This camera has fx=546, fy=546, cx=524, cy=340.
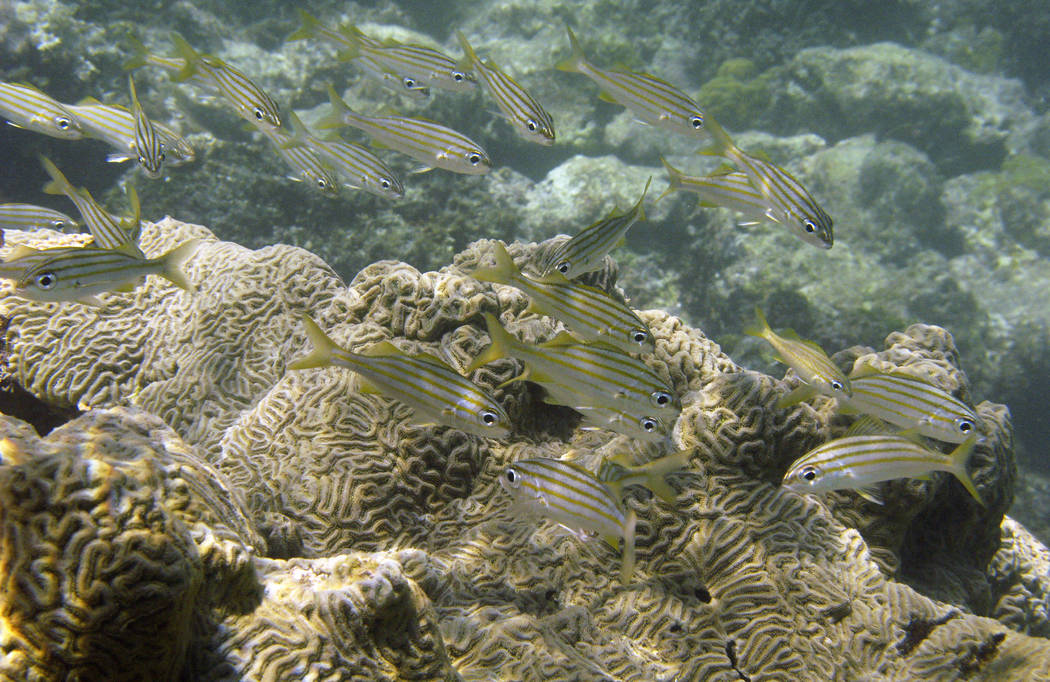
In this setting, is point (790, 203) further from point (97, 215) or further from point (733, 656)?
point (97, 215)

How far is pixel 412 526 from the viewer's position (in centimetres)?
353

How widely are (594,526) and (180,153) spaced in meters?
4.98

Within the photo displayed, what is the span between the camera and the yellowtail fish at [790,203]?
141 inches

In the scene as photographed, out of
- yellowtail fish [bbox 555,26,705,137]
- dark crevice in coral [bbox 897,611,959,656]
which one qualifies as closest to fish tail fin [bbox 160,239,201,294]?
yellowtail fish [bbox 555,26,705,137]

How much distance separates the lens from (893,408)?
3182 mm

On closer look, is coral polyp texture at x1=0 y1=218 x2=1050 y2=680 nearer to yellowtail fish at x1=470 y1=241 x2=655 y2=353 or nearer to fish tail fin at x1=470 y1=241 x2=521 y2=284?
yellowtail fish at x1=470 y1=241 x2=655 y2=353

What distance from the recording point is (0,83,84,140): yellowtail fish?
421 cm

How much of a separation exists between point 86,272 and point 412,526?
236cm

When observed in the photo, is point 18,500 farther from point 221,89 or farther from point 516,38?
point 516,38

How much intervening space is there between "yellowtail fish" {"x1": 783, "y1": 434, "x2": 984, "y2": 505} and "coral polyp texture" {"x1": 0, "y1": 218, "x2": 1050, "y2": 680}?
721 millimetres

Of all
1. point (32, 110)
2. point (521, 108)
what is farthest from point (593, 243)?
point (32, 110)

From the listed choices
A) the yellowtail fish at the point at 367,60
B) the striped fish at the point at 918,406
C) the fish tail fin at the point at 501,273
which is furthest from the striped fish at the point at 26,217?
the striped fish at the point at 918,406

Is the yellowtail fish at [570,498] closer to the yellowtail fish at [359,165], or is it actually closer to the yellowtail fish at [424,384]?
the yellowtail fish at [424,384]

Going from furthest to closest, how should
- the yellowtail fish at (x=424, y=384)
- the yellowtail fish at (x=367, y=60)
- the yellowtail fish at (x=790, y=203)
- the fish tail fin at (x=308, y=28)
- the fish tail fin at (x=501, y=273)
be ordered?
the fish tail fin at (x=308, y=28) → the yellowtail fish at (x=367, y=60) → the yellowtail fish at (x=790, y=203) → the fish tail fin at (x=501, y=273) → the yellowtail fish at (x=424, y=384)
